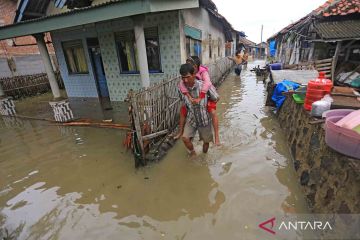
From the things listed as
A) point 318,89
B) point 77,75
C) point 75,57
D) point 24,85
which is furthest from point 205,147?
point 24,85

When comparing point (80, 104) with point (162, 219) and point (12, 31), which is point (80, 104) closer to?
point (12, 31)

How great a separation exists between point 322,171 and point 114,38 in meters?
8.02

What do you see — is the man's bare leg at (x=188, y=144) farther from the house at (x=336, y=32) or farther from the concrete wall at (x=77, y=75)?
the concrete wall at (x=77, y=75)

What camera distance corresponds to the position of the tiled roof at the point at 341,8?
8297 mm

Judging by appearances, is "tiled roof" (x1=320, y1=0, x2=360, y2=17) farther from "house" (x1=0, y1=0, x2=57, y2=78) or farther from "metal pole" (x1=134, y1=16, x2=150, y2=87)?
"house" (x1=0, y1=0, x2=57, y2=78)

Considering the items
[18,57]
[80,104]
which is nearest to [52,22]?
[80,104]

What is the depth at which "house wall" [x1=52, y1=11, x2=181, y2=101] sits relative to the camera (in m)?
7.13

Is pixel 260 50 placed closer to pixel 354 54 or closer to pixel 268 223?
pixel 354 54

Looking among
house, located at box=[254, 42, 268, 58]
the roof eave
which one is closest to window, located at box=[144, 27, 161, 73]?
the roof eave

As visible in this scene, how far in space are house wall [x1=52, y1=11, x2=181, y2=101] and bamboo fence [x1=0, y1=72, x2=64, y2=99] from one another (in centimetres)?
452

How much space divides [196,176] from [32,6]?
30.9 feet

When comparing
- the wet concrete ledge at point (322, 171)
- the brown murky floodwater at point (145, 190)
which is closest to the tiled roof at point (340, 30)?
the brown murky floodwater at point (145, 190)

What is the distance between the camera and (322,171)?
8.85 feet

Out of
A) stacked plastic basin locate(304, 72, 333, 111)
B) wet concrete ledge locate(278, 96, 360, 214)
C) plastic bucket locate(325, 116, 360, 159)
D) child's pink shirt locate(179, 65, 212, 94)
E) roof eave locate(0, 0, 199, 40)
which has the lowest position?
wet concrete ledge locate(278, 96, 360, 214)
